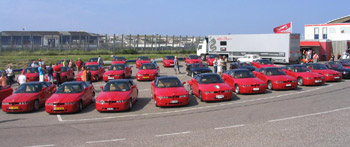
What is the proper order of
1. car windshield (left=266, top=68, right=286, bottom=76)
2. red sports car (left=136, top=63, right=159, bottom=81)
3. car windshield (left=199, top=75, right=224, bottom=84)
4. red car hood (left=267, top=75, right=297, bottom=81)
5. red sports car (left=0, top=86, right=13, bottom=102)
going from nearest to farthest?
red sports car (left=0, top=86, right=13, bottom=102) → car windshield (left=199, top=75, right=224, bottom=84) → red car hood (left=267, top=75, right=297, bottom=81) → car windshield (left=266, top=68, right=286, bottom=76) → red sports car (left=136, top=63, right=159, bottom=81)

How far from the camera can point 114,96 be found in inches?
590

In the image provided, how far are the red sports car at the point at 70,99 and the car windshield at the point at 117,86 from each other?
1099 mm

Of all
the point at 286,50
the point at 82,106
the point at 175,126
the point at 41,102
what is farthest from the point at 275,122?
the point at 286,50

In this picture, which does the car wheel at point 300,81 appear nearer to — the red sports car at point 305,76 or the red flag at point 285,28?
the red sports car at point 305,76

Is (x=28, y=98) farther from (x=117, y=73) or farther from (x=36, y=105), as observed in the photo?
(x=117, y=73)

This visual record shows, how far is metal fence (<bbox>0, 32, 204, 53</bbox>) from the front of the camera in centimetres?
4578

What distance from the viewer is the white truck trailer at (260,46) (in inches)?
1470

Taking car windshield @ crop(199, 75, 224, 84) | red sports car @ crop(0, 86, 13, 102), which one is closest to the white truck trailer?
car windshield @ crop(199, 75, 224, 84)

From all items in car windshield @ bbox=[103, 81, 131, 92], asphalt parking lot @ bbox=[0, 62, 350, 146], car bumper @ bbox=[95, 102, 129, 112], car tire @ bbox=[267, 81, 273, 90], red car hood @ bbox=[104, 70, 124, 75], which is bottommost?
asphalt parking lot @ bbox=[0, 62, 350, 146]

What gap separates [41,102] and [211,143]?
10416 millimetres

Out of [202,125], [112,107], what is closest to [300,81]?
[202,125]

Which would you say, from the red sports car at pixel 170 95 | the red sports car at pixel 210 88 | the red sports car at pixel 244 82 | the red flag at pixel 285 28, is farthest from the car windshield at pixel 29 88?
the red flag at pixel 285 28

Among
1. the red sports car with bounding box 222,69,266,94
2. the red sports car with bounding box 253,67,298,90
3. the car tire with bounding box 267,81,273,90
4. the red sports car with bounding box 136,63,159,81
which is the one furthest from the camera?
the red sports car with bounding box 136,63,159,81

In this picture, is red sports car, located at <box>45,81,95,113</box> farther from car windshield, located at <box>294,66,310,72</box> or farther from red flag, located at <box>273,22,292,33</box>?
red flag, located at <box>273,22,292,33</box>
